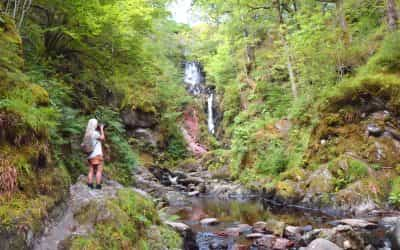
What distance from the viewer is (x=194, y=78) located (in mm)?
33500

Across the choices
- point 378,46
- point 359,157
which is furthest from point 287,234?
point 378,46

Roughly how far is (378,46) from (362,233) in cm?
856

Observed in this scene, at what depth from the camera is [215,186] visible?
1619cm

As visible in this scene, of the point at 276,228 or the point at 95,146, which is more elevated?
the point at 95,146

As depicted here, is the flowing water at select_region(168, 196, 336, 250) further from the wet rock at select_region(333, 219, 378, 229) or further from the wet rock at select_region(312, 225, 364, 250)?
the wet rock at select_region(312, 225, 364, 250)

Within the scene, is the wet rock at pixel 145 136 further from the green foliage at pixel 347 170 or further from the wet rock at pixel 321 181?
the green foliage at pixel 347 170

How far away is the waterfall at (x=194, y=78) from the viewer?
3183 cm

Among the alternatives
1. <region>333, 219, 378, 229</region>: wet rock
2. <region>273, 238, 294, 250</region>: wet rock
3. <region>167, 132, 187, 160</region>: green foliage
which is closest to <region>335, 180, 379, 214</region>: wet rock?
<region>333, 219, 378, 229</region>: wet rock

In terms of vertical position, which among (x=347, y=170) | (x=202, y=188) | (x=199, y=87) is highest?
(x=199, y=87)

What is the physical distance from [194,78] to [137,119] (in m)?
13.4

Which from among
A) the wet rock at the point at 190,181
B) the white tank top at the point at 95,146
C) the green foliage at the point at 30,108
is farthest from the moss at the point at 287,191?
the green foliage at the point at 30,108

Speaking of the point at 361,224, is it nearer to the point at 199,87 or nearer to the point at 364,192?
the point at 364,192

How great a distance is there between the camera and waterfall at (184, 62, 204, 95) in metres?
31.8

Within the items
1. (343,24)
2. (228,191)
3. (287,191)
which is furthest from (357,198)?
(343,24)
